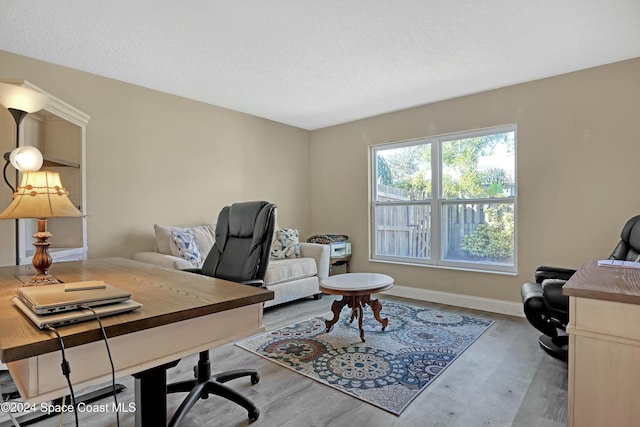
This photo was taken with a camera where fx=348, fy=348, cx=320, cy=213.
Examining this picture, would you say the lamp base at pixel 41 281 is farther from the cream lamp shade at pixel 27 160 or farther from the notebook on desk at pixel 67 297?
the cream lamp shade at pixel 27 160

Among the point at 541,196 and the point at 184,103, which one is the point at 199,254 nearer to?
the point at 184,103

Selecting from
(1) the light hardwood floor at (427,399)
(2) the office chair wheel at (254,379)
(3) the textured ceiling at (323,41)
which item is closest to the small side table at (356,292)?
(1) the light hardwood floor at (427,399)

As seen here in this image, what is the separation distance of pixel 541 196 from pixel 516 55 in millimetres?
1366

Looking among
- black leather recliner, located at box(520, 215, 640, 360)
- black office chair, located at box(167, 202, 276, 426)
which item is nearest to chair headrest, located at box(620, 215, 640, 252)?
black leather recliner, located at box(520, 215, 640, 360)

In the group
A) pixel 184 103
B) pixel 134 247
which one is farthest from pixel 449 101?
pixel 134 247

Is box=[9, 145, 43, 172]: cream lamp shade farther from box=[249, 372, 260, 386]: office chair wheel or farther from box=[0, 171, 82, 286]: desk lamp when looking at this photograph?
box=[249, 372, 260, 386]: office chair wheel

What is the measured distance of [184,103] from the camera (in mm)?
3930

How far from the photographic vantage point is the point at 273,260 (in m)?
4.11

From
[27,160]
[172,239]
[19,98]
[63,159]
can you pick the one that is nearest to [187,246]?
[172,239]

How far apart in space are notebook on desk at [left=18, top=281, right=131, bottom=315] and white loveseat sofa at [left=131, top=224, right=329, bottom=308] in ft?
6.64

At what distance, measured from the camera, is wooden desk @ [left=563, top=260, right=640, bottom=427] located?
43.2 inches

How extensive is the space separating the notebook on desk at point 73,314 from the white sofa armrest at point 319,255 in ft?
11.1

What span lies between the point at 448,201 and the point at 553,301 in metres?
2.06

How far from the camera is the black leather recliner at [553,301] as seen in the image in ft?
7.05
